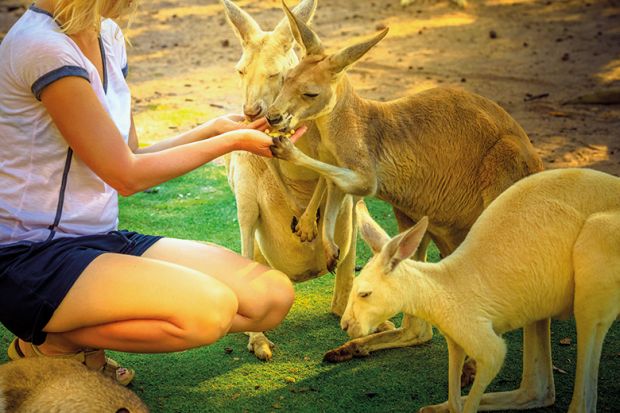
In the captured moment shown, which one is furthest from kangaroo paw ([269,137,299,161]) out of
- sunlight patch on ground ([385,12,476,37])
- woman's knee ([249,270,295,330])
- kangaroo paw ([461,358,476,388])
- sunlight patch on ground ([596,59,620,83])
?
sunlight patch on ground ([385,12,476,37])

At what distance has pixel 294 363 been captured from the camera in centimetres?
→ 343

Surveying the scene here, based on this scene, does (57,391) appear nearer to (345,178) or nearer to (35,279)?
(35,279)

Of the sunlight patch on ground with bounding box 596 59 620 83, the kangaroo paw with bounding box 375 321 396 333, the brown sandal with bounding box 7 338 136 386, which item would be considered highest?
the brown sandal with bounding box 7 338 136 386

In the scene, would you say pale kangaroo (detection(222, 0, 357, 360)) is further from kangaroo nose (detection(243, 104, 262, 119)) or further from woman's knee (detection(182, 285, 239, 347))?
woman's knee (detection(182, 285, 239, 347))

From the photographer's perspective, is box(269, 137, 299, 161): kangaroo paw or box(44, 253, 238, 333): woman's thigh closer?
box(44, 253, 238, 333): woman's thigh

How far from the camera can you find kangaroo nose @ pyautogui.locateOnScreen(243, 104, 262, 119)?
352cm

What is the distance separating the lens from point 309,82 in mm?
3320

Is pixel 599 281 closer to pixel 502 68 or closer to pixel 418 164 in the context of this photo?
pixel 418 164

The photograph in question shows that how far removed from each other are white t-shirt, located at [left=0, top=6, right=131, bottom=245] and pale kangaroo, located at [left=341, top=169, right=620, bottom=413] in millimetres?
1012

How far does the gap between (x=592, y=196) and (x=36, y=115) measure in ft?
6.22

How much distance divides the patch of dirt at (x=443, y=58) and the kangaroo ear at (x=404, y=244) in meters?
3.16

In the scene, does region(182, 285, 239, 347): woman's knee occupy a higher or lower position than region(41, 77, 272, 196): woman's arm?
lower

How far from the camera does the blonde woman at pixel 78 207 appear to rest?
2.70 meters

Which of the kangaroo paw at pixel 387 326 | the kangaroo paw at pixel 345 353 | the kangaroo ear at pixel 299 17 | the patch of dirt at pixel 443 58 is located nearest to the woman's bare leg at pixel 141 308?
the kangaroo paw at pixel 345 353
